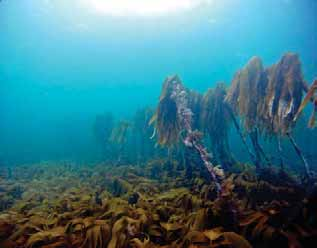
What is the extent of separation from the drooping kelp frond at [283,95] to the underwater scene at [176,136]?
0.03m

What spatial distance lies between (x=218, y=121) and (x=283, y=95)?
273cm

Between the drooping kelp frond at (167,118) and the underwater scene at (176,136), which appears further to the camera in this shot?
the drooping kelp frond at (167,118)

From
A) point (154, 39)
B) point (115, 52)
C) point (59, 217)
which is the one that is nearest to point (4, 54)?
point (115, 52)

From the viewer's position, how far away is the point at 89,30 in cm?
2711

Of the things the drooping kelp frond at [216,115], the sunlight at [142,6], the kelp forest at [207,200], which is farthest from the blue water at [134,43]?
the kelp forest at [207,200]

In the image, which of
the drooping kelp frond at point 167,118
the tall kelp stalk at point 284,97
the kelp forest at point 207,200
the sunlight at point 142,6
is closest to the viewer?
the kelp forest at point 207,200

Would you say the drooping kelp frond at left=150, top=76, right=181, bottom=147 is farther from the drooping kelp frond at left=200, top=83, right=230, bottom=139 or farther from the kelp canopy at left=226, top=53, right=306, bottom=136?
the kelp canopy at left=226, top=53, right=306, bottom=136

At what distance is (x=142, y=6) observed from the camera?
1770 cm

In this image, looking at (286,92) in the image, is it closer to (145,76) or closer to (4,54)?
(4,54)

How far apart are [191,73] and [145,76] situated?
47.0ft

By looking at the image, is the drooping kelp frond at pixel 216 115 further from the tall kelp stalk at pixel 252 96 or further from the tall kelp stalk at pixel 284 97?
the tall kelp stalk at pixel 284 97

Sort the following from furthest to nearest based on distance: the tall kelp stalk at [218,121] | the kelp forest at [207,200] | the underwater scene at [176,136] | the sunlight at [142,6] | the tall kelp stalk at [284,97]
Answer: the sunlight at [142,6] → the tall kelp stalk at [218,121] → the tall kelp stalk at [284,97] → the underwater scene at [176,136] → the kelp forest at [207,200]

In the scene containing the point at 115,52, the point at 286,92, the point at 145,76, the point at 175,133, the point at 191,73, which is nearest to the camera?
the point at 286,92

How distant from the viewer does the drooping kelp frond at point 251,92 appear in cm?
551
